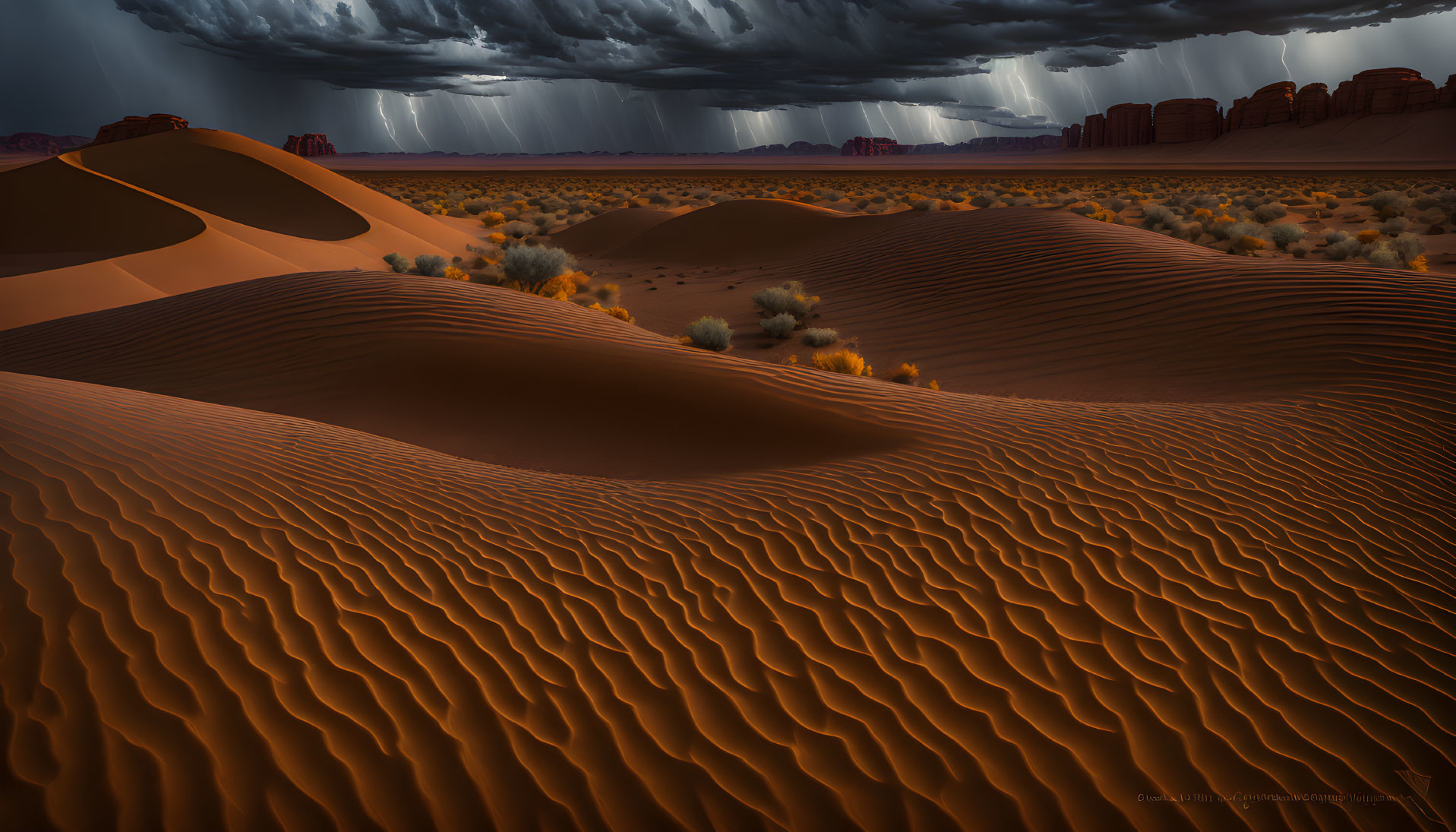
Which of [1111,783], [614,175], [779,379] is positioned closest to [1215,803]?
[1111,783]

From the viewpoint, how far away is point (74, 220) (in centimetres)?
1912

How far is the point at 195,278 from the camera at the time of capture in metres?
16.2

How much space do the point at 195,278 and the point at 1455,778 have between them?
1964 cm

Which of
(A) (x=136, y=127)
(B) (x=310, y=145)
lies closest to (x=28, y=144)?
(B) (x=310, y=145)

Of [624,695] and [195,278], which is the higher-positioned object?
[195,278]

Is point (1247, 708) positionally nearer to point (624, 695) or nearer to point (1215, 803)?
point (1215, 803)

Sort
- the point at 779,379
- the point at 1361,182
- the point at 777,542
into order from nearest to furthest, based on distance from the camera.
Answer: the point at 777,542 → the point at 779,379 → the point at 1361,182

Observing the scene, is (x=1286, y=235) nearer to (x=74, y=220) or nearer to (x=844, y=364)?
(x=844, y=364)

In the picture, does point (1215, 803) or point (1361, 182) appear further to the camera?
point (1361, 182)

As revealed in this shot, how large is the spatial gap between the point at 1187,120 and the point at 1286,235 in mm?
114965

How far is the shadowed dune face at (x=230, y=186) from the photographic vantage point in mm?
23734

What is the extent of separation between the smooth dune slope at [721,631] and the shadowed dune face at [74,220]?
573 inches

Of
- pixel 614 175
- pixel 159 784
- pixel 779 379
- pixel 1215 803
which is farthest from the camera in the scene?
pixel 614 175

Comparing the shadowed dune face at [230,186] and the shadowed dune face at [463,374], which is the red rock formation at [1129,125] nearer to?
the shadowed dune face at [230,186]
